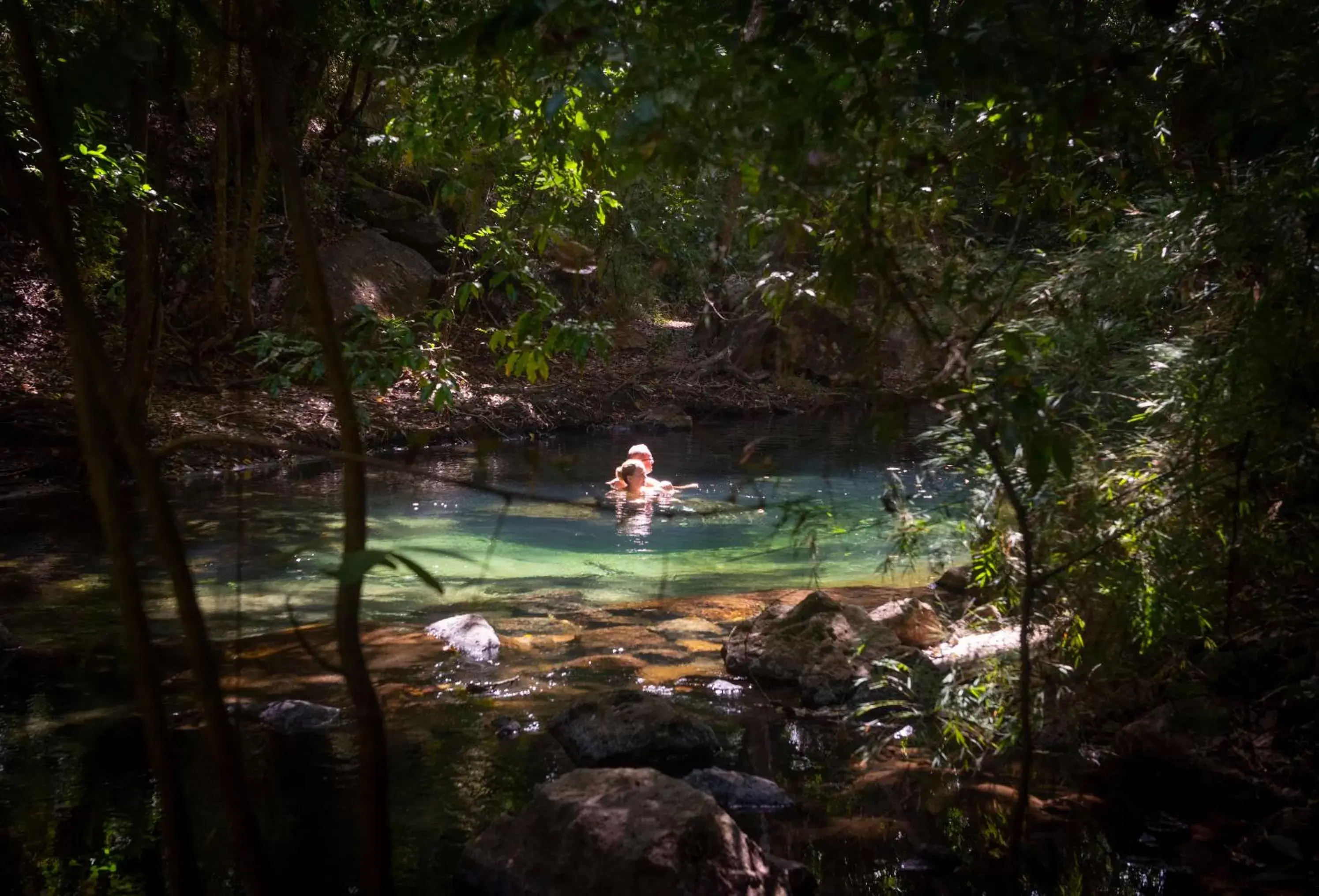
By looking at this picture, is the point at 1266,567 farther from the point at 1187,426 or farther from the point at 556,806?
the point at 556,806

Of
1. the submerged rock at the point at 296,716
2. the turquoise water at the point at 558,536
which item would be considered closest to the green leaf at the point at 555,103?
the turquoise water at the point at 558,536

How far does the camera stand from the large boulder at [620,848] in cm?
326

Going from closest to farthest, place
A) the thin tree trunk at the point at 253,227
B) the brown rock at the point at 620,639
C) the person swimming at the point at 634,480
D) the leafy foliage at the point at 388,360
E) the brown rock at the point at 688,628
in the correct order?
the leafy foliage at the point at 388,360
the brown rock at the point at 620,639
the brown rock at the point at 688,628
the person swimming at the point at 634,480
the thin tree trunk at the point at 253,227

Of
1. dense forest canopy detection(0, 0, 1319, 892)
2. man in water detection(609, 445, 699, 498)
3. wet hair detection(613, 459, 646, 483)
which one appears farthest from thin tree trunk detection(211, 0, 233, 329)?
dense forest canopy detection(0, 0, 1319, 892)

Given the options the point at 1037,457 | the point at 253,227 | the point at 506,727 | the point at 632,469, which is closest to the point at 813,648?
the point at 506,727

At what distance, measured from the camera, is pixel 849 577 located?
30.0 ft

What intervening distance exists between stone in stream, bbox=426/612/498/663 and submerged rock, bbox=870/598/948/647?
2.34 m

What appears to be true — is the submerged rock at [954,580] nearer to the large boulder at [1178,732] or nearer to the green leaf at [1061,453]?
the large boulder at [1178,732]

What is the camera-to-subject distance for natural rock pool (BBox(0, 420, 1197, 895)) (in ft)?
12.3

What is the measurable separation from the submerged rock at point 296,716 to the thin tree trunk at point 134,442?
3692mm

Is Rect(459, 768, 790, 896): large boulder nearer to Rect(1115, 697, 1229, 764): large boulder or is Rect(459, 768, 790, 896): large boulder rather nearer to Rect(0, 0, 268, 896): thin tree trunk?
Rect(0, 0, 268, 896): thin tree trunk

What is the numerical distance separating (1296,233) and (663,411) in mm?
15335

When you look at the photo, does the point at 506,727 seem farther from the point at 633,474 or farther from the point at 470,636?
the point at 633,474

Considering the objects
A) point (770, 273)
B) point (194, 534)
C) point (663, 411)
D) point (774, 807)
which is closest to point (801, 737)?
point (774, 807)
